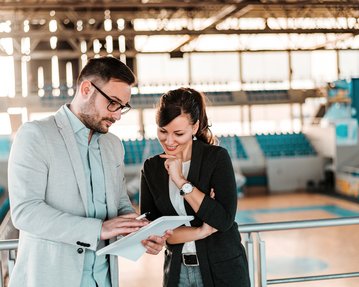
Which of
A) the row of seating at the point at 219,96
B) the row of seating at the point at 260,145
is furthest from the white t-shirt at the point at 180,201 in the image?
the row of seating at the point at 219,96

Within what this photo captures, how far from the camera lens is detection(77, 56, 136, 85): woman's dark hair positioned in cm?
187

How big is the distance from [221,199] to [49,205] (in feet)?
2.17

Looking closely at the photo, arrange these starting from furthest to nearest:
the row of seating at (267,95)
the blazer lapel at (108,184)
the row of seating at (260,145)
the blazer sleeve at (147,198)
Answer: the row of seating at (267,95) < the row of seating at (260,145) < the blazer sleeve at (147,198) < the blazer lapel at (108,184)

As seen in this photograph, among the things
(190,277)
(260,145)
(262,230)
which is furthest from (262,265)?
(260,145)

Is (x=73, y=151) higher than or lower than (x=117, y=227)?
higher

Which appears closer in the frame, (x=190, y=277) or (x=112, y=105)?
(x=112, y=105)

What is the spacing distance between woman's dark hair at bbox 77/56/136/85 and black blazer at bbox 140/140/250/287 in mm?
419

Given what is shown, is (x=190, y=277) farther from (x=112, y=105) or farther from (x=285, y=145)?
(x=285, y=145)

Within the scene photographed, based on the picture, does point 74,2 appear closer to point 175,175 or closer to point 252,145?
point 252,145

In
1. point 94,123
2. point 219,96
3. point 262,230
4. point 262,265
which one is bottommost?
point 262,265

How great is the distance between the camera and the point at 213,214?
6.38ft

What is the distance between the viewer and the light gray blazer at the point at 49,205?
1.76 m

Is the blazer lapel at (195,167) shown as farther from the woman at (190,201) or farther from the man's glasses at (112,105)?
the man's glasses at (112,105)

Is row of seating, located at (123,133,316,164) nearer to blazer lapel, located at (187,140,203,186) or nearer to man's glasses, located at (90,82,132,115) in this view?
blazer lapel, located at (187,140,203,186)
